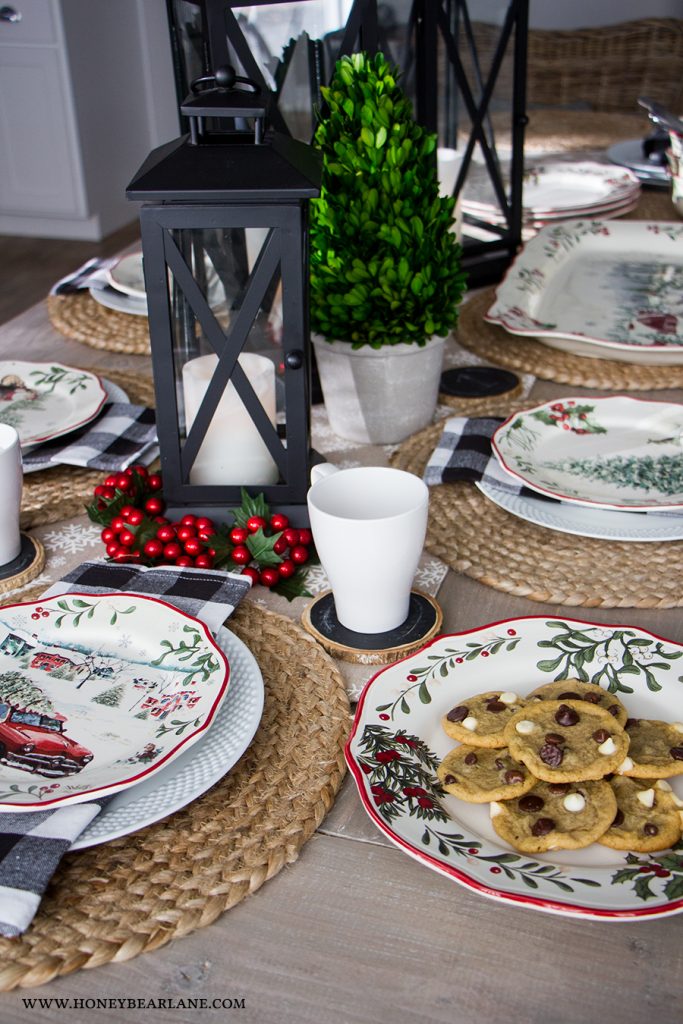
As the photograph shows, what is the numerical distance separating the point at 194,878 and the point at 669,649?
15.6 inches

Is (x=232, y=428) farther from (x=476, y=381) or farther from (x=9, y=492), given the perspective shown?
(x=476, y=381)

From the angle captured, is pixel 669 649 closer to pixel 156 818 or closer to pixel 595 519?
pixel 595 519

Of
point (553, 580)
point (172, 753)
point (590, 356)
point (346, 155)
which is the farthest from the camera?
point (590, 356)

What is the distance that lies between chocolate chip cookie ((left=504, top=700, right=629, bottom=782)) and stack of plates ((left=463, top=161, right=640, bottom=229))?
1.08m

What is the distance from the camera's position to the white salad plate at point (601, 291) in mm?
1348

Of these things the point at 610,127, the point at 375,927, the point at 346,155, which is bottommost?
the point at 375,927

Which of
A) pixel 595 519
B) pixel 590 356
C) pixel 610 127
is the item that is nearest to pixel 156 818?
pixel 595 519

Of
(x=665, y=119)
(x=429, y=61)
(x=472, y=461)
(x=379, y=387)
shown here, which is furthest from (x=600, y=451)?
(x=665, y=119)

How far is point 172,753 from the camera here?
2.21ft

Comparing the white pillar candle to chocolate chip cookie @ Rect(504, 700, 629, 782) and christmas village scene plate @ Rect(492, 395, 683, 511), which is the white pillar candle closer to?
christmas village scene plate @ Rect(492, 395, 683, 511)

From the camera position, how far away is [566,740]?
2.19ft

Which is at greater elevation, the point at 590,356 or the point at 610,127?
the point at 610,127

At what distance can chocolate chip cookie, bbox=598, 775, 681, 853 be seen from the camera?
620 millimetres

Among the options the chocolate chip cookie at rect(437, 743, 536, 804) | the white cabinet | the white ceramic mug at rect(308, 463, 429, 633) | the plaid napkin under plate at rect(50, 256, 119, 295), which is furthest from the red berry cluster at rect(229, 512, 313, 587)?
the white cabinet
